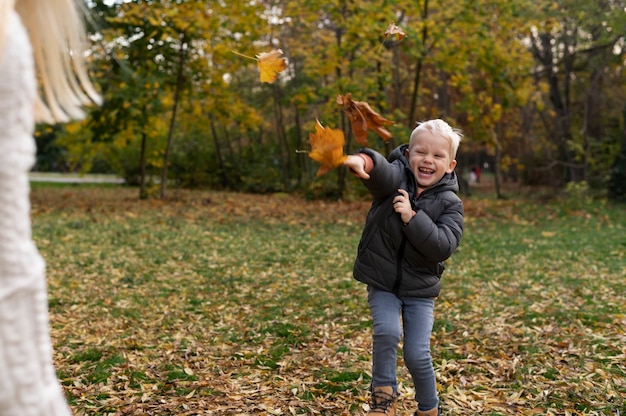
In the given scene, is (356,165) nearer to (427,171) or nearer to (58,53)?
(427,171)

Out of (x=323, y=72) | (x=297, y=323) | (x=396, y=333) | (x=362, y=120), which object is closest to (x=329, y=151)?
(x=362, y=120)

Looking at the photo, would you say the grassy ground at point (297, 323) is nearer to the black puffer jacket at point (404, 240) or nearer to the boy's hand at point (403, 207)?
the black puffer jacket at point (404, 240)

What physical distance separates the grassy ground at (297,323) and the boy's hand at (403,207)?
1478 mm

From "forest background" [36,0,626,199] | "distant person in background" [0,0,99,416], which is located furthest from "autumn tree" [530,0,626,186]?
"distant person in background" [0,0,99,416]

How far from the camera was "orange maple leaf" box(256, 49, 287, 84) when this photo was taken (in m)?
2.96

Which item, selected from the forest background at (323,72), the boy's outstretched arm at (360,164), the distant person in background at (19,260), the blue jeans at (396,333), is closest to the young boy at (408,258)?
the blue jeans at (396,333)

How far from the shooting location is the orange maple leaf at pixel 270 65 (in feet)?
9.71

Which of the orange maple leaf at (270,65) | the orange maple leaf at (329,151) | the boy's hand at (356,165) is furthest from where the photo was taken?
the orange maple leaf at (270,65)

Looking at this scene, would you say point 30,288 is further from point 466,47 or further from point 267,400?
point 466,47

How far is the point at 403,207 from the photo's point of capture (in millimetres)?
3104

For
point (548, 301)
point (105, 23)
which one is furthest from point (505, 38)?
point (548, 301)

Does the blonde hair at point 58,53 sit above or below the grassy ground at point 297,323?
above

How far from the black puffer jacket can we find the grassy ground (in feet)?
3.69

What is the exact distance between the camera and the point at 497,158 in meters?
21.5
